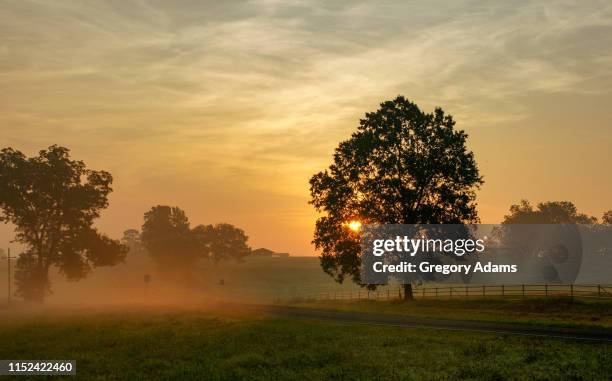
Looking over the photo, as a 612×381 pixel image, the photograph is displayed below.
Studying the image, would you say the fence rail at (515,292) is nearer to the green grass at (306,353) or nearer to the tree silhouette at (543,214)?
the green grass at (306,353)

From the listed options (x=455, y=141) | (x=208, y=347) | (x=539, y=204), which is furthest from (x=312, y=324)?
(x=539, y=204)

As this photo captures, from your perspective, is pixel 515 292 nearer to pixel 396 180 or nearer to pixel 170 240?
pixel 396 180

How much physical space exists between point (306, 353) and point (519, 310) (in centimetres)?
2964

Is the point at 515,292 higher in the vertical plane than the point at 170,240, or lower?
lower

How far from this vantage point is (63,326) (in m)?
44.8

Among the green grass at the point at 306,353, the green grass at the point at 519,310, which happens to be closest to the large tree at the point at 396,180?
the green grass at the point at 519,310

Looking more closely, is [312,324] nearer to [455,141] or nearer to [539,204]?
[455,141]

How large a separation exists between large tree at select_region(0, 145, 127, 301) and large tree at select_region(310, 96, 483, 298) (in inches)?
1369

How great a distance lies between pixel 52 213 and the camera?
8112 cm

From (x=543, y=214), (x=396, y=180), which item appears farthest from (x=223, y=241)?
(x=396, y=180)

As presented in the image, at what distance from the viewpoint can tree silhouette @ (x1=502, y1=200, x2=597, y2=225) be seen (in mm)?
160837

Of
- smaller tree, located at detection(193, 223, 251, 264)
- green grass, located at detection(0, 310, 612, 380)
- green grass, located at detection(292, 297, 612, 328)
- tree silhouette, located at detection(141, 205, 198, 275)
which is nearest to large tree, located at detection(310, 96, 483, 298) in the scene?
green grass, located at detection(292, 297, 612, 328)

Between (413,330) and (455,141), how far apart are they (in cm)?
2979

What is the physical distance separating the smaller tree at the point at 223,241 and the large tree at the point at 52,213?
95044 mm
